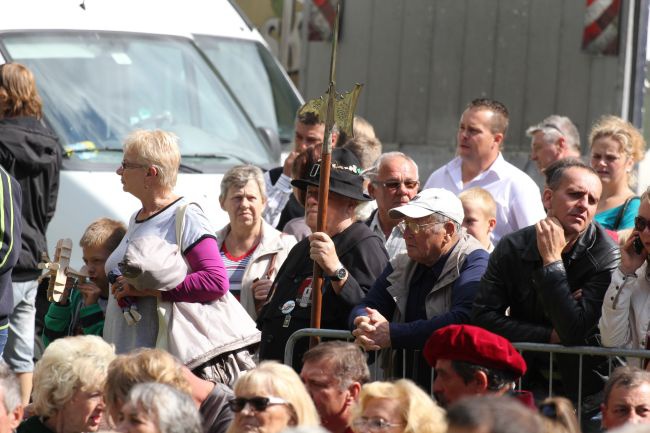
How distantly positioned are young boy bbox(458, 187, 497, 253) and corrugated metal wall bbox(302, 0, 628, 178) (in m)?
3.32

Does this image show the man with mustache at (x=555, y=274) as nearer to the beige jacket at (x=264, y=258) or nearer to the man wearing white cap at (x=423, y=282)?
the man wearing white cap at (x=423, y=282)

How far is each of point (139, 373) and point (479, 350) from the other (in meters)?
1.40

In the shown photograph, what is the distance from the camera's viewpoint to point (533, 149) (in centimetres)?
1098

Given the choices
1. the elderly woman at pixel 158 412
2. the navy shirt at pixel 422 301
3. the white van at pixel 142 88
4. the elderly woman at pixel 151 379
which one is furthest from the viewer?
the white van at pixel 142 88

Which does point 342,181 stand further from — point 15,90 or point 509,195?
point 15,90

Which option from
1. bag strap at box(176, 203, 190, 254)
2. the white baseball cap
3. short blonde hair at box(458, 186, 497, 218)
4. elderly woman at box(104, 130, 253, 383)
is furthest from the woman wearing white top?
bag strap at box(176, 203, 190, 254)

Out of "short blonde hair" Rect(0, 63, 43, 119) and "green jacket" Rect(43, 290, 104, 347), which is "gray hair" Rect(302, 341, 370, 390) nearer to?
"green jacket" Rect(43, 290, 104, 347)

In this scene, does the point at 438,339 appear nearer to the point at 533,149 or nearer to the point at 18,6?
the point at 533,149

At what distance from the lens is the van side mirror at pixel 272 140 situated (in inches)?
469

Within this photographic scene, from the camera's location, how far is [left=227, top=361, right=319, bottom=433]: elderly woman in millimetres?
6102

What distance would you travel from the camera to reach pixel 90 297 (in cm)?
925

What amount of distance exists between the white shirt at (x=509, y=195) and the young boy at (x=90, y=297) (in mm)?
2194

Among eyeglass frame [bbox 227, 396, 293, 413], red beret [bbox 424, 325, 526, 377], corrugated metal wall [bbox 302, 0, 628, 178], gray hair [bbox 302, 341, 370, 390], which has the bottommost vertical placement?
eyeglass frame [bbox 227, 396, 293, 413]

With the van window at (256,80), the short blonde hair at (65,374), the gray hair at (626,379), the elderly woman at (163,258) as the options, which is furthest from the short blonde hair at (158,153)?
the van window at (256,80)
